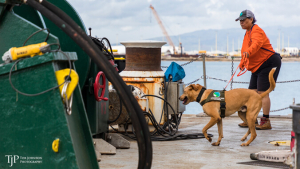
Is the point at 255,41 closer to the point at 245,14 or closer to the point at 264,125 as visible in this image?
the point at 245,14

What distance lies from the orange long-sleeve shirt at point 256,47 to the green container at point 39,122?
14.8ft

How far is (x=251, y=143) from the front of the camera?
5.82 meters

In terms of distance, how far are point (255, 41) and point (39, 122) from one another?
4807 millimetres

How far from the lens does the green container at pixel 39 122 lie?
251cm

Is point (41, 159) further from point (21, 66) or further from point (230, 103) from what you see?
point (230, 103)

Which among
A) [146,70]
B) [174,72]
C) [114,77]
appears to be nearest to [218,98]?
[174,72]

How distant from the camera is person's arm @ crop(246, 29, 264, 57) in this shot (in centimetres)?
659

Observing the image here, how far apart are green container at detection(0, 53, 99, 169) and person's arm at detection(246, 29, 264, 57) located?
174 inches

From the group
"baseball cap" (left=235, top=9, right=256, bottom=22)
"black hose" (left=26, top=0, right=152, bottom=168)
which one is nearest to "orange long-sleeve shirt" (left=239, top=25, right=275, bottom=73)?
"baseball cap" (left=235, top=9, right=256, bottom=22)

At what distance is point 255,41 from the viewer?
6605 millimetres

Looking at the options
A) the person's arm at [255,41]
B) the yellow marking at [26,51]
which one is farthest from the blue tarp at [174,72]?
the yellow marking at [26,51]

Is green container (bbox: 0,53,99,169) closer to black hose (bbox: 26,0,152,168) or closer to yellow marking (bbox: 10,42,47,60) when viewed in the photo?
yellow marking (bbox: 10,42,47,60)

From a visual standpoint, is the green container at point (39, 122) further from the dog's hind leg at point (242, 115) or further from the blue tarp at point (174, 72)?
the blue tarp at point (174, 72)

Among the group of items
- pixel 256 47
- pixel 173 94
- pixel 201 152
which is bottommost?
pixel 201 152
